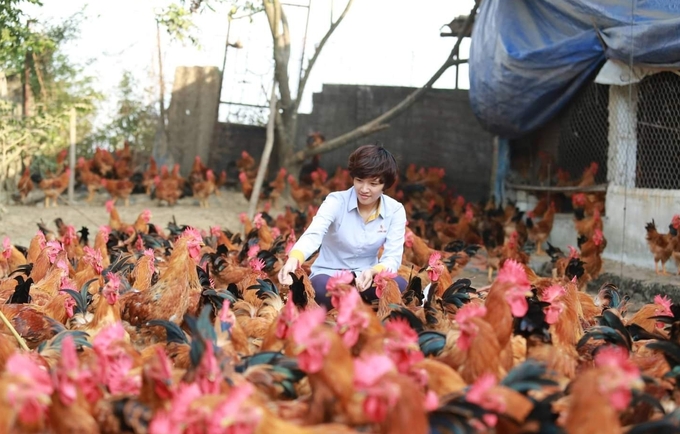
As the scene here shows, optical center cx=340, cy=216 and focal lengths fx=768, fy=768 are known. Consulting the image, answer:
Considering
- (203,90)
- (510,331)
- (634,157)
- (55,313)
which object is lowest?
(55,313)

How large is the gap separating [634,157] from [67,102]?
916 centimetres

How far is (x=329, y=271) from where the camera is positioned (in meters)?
5.16

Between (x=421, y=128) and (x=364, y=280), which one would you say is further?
(x=421, y=128)

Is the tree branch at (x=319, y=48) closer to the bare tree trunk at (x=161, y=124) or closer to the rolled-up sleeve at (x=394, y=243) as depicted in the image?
the bare tree trunk at (x=161, y=124)

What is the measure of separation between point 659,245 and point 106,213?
8.49 metres

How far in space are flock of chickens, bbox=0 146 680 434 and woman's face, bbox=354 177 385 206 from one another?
487 millimetres

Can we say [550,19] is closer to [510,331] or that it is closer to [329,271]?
[329,271]

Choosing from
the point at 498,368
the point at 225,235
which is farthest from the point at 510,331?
the point at 225,235

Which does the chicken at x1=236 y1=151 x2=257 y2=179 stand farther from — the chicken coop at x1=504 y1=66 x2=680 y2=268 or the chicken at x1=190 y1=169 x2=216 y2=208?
the chicken coop at x1=504 y1=66 x2=680 y2=268

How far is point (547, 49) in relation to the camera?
945cm

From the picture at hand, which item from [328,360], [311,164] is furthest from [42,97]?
[328,360]

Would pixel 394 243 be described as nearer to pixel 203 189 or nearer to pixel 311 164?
pixel 203 189

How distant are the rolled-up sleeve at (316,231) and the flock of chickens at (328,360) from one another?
0.73 ft

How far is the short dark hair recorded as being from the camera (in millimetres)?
4598
